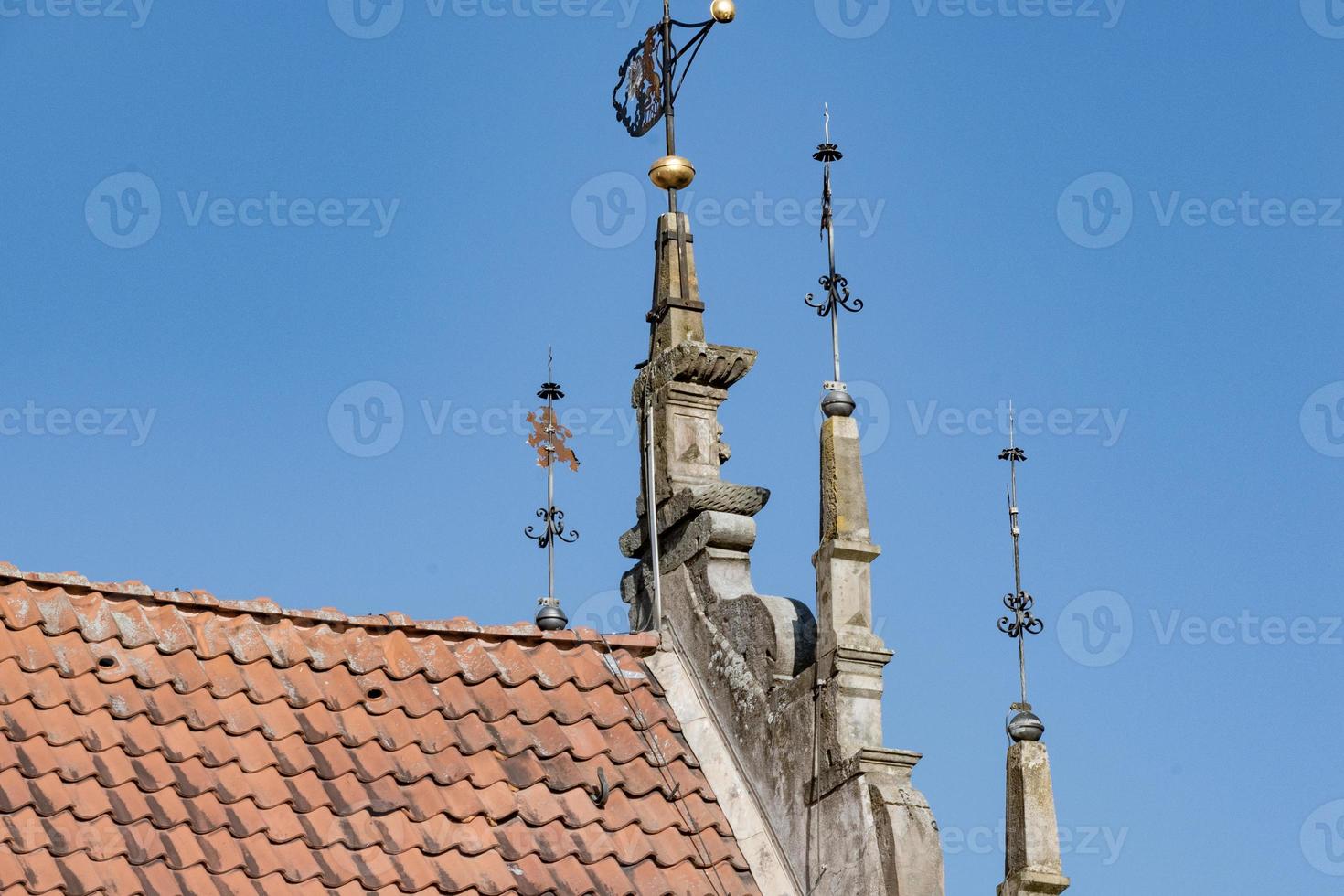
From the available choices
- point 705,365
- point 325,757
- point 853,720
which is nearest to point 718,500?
point 705,365

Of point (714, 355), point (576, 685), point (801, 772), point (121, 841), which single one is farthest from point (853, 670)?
point (121, 841)

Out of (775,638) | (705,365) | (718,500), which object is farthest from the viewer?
(705,365)

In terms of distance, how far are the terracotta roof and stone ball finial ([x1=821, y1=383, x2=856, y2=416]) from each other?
1.53 m

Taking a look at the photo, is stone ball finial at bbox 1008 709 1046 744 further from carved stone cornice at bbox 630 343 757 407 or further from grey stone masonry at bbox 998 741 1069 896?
carved stone cornice at bbox 630 343 757 407

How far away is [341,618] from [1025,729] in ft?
10.7

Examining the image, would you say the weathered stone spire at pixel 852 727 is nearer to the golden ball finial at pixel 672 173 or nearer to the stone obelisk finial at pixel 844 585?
the stone obelisk finial at pixel 844 585

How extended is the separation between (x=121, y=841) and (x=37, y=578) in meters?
1.74

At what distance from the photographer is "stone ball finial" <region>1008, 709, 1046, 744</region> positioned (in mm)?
10852

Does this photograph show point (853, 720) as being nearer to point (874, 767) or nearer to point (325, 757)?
point (874, 767)

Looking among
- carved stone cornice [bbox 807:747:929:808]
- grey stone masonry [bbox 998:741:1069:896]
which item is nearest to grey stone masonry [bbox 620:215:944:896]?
carved stone cornice [bbox 807:747:929:808]

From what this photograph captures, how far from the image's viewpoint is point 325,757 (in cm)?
1016

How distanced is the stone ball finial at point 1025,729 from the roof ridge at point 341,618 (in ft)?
5.83

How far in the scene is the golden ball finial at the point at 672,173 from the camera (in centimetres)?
1230

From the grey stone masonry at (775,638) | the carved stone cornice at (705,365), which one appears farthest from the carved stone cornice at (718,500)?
the carved stone cornice at (705,365)
